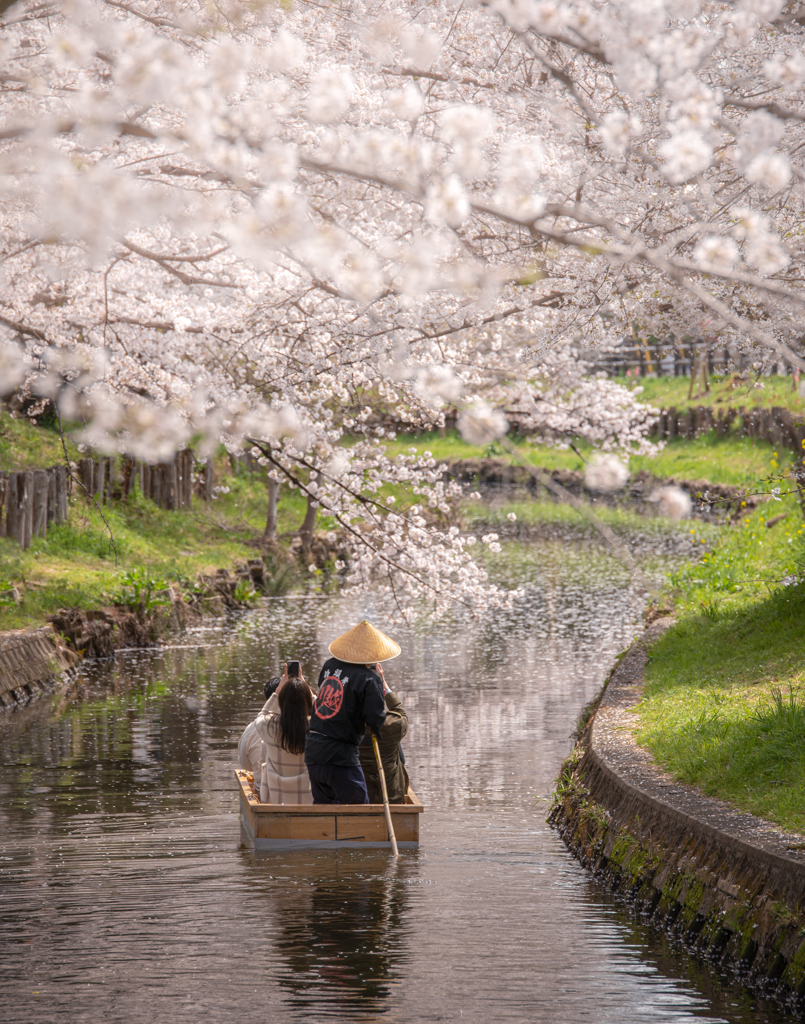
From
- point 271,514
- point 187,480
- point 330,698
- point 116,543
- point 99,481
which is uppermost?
point 187,480

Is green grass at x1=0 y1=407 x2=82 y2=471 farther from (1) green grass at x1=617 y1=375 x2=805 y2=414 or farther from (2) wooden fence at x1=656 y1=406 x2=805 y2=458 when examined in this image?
(2) wooden fence at x1=656 y1=406 x2=805 y2=458

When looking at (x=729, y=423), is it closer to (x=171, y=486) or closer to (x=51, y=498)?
(x=171, y=486)

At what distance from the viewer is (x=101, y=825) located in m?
9.06

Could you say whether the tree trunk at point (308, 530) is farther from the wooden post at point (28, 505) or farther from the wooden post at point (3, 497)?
the wooden post at point (3, 497)

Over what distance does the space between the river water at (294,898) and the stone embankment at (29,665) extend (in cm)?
49

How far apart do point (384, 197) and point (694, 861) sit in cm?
565

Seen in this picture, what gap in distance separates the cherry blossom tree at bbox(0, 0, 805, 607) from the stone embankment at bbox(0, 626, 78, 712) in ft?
10.5

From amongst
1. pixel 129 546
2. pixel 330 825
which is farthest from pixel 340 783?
pixel 129 546

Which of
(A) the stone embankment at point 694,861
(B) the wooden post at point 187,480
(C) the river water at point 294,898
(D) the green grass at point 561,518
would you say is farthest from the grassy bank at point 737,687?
(D) the green grass at point 561,518

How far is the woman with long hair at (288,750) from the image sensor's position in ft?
27.5

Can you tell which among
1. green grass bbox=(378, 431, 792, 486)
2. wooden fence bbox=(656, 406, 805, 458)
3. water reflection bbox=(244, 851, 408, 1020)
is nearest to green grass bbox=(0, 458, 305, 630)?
green grass bbox=(378, 431, 792, 486)

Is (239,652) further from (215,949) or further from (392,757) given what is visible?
(215,949)

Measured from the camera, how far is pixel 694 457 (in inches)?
1522

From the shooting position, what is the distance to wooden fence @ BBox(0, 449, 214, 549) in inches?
687
